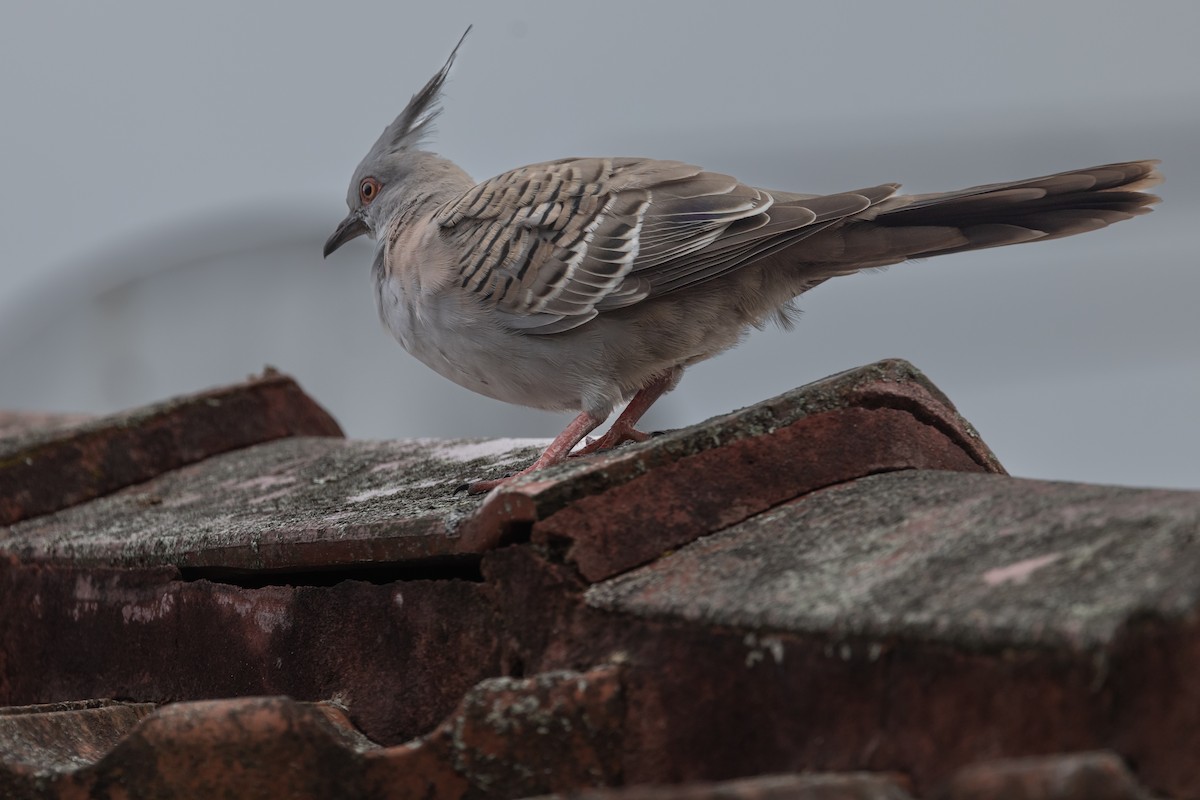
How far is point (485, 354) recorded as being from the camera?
3295mm

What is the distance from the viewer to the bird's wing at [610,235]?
3.14 metres

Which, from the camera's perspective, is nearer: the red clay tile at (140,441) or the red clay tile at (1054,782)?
the red clay tile at (1054,782)

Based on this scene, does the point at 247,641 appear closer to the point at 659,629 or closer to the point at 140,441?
the point at 659,629

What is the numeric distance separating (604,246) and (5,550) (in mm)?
1631

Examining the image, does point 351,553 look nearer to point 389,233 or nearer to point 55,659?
point 55,659

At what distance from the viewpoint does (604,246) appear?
3199 mm

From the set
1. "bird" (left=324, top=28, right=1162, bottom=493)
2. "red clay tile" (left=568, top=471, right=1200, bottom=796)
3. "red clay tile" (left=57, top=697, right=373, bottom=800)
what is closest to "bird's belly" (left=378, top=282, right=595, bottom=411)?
"bird" (left=324, top=28, right=1162, bottom=493)

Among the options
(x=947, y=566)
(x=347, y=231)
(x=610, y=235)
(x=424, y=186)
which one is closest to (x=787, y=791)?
(x=947, y=566)

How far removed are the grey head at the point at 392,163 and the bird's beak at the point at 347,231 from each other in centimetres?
3

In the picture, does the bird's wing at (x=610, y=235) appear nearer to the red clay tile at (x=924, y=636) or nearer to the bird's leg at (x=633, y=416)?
the bird's leg at (x=633, y=416)

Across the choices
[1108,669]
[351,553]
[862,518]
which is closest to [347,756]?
[351,553]

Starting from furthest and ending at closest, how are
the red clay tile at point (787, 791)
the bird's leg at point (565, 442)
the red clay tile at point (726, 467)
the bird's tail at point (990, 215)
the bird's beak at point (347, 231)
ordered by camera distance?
the bird's beak at point (347, 231) < the bird's leg at point (565, 442) < the bird's tail at point (990, 215) < the red clay tile at point (726, 467) < the red clay tile at point (787, 791)

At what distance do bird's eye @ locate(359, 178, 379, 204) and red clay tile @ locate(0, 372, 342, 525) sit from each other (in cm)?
68

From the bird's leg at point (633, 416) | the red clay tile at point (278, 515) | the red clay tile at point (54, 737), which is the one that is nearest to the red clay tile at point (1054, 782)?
the red clay tile at point (278, 515)
